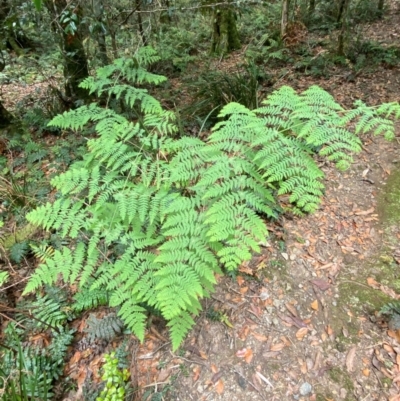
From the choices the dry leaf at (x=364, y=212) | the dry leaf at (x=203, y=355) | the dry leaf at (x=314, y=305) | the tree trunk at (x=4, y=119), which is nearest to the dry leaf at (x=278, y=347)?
the dry leaf at (x=314, y=305)

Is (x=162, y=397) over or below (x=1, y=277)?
below

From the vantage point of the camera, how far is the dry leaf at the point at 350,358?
226cm

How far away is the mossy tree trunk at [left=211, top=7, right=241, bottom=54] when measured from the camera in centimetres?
779

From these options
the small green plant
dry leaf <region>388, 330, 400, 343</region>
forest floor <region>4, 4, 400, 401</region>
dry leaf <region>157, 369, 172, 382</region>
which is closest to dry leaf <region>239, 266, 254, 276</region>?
forest floor <region>4, 4, 400, 401</region>

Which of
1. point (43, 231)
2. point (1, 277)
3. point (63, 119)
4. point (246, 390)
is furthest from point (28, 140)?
point (246, 390)

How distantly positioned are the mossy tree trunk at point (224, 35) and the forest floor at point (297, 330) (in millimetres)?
6110

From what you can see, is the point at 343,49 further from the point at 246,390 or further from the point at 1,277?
the point at 1,277

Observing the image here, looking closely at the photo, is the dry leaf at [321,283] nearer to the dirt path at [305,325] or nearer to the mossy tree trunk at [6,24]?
the dirt path at [305,325]

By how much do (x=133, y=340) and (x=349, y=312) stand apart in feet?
5.96

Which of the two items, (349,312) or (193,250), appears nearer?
(193,250)

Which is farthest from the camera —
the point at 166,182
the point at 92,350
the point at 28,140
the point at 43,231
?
the point at 28,140

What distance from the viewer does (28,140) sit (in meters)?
4.87

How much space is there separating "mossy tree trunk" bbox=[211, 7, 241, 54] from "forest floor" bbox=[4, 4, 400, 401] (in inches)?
241

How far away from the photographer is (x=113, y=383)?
216cm
